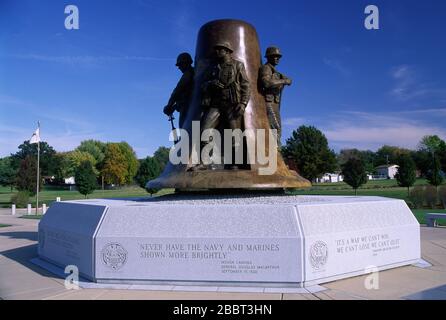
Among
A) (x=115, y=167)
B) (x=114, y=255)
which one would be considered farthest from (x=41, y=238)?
(x=115, y=167)

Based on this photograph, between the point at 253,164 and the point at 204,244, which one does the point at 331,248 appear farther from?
the point at 253,164

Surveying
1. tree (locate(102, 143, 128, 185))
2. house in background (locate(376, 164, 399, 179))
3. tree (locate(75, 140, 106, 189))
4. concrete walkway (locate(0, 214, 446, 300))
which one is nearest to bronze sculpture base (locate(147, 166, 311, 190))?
concrete walkway (locate(0, 214, 446, 300))

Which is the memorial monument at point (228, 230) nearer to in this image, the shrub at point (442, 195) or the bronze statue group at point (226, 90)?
the bronze statue group at point (226, 90)

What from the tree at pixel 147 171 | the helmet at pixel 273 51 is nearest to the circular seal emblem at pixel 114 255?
the helmet at pixel 273 51

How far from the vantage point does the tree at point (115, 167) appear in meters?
A: 76.3

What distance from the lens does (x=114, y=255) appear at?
261 inches

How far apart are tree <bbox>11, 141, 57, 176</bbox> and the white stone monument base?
74.7 metres

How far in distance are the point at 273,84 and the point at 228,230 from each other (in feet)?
14.7

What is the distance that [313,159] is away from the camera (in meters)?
48.1

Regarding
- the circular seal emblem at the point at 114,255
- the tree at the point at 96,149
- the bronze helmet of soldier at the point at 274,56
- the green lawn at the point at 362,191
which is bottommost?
Answer: the green lawn at the point at 362,191

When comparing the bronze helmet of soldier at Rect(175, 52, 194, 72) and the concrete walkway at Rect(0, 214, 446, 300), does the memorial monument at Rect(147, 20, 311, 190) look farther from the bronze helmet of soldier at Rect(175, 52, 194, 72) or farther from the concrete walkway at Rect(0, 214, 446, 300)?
the concrete walkway at Rect(0, 214, 446, 300)

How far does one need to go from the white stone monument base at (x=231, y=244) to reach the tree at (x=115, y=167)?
7093 cm
